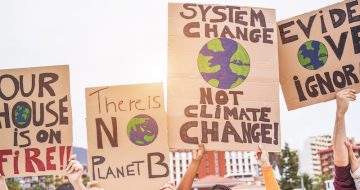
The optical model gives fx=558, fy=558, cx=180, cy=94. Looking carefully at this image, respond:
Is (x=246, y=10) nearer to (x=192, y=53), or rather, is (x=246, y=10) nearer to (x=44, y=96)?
(x=192, y=53)

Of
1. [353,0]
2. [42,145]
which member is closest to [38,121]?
[42,145]

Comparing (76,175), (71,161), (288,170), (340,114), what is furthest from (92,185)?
(288,170)

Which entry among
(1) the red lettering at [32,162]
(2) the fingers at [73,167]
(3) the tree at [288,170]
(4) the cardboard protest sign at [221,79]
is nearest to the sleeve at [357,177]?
(4) the cardboard protest sign at [221,79]

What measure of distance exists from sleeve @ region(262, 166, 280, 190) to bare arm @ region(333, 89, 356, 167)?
1.73ft

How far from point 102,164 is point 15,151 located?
74 cm

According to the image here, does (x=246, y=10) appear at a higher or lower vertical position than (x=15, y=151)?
higher

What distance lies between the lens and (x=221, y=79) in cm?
470

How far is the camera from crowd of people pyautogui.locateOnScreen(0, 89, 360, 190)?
139 inches

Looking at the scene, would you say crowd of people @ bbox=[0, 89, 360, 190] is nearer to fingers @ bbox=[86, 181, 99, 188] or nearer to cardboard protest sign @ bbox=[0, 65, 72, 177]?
fingers @ bbox=[86, 181, 99, 188]

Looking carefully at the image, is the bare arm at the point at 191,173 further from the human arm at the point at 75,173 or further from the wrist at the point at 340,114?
the wrist at the point at 340,114

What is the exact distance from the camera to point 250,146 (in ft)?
15.2

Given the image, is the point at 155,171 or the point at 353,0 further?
the point at 353,0

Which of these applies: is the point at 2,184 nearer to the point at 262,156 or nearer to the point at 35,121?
the point at 35,121

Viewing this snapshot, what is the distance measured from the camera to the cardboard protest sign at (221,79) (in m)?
4.62
